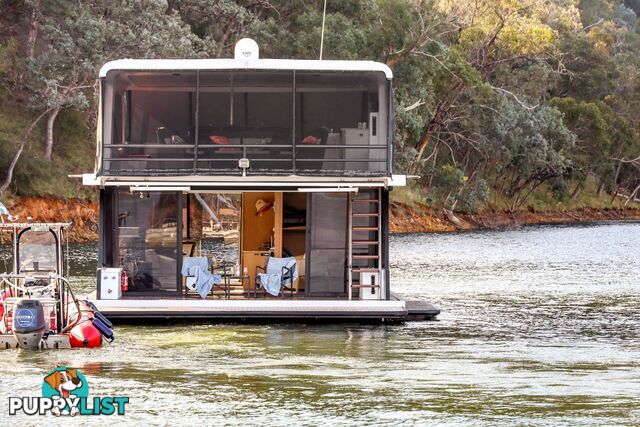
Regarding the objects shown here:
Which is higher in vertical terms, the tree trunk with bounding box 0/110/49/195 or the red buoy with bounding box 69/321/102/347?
the tree trunk with bounding box 0/110/49/195

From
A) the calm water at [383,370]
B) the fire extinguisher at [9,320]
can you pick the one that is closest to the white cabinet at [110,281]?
the calm water at [383,370]

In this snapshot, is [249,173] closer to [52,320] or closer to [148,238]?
[148,238]

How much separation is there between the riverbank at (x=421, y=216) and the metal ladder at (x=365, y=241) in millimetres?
19599

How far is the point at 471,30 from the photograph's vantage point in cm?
7075

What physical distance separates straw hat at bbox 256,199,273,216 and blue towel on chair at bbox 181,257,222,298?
1969mm

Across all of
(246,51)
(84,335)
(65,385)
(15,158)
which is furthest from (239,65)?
(15,158)

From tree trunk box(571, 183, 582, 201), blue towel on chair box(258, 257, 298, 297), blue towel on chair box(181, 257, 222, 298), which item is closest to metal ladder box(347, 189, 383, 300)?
blue towel on chair box(258, 257, 298, 297)

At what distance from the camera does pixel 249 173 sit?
21188mm

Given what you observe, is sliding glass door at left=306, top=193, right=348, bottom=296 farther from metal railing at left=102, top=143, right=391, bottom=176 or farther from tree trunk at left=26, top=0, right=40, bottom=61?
tree trunk at left=26, top=0, right=40, bottom=61

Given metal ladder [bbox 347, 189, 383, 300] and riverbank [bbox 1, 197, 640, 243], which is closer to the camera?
metal ladder [bbox 347, 189, 383, 300]

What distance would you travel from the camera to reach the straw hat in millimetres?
→ 23578

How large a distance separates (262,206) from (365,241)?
241 cm

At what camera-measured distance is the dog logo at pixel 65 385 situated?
1552 centimetres

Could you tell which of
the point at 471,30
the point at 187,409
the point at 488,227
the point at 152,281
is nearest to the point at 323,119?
the point at 152,281
